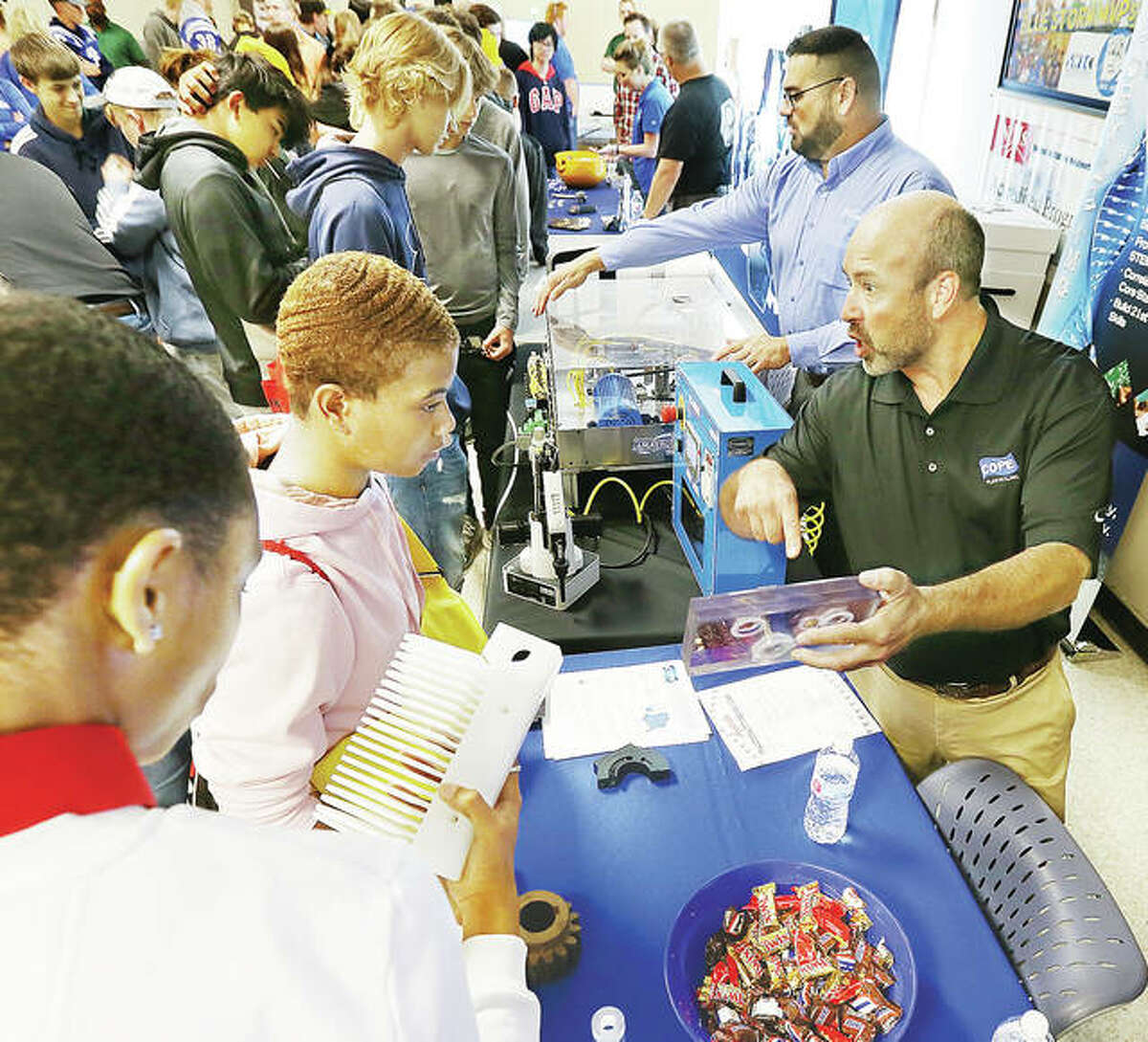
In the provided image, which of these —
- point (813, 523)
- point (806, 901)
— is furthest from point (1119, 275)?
point (806, 901)

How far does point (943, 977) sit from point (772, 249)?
245 centimetres

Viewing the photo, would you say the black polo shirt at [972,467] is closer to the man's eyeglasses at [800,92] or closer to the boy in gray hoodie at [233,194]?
the man's eyeglasses at [800,92]

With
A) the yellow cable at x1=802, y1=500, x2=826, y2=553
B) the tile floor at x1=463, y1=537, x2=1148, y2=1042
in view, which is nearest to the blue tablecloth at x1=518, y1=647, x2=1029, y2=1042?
the yellow cable at x1=802, y1=500, x2=826, y2=553

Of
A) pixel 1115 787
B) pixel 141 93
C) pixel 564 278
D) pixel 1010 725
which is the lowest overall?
pixel 1115 787

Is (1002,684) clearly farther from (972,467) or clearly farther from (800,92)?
(800,92)

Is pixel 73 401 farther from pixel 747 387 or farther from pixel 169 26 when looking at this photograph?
pixel 169 26

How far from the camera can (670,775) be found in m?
1.39

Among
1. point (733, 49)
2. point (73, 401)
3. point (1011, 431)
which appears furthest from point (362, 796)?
point (733, 49)

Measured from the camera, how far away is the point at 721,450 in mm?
1638

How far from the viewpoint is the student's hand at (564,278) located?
8.23ft

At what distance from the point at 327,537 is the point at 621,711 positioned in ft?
2.20

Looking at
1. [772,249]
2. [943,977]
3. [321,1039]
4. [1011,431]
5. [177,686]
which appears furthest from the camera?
[772,249]

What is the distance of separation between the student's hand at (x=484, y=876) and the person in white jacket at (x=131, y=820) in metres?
0.31

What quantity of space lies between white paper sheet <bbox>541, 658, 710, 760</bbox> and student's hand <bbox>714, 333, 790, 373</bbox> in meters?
0.93
